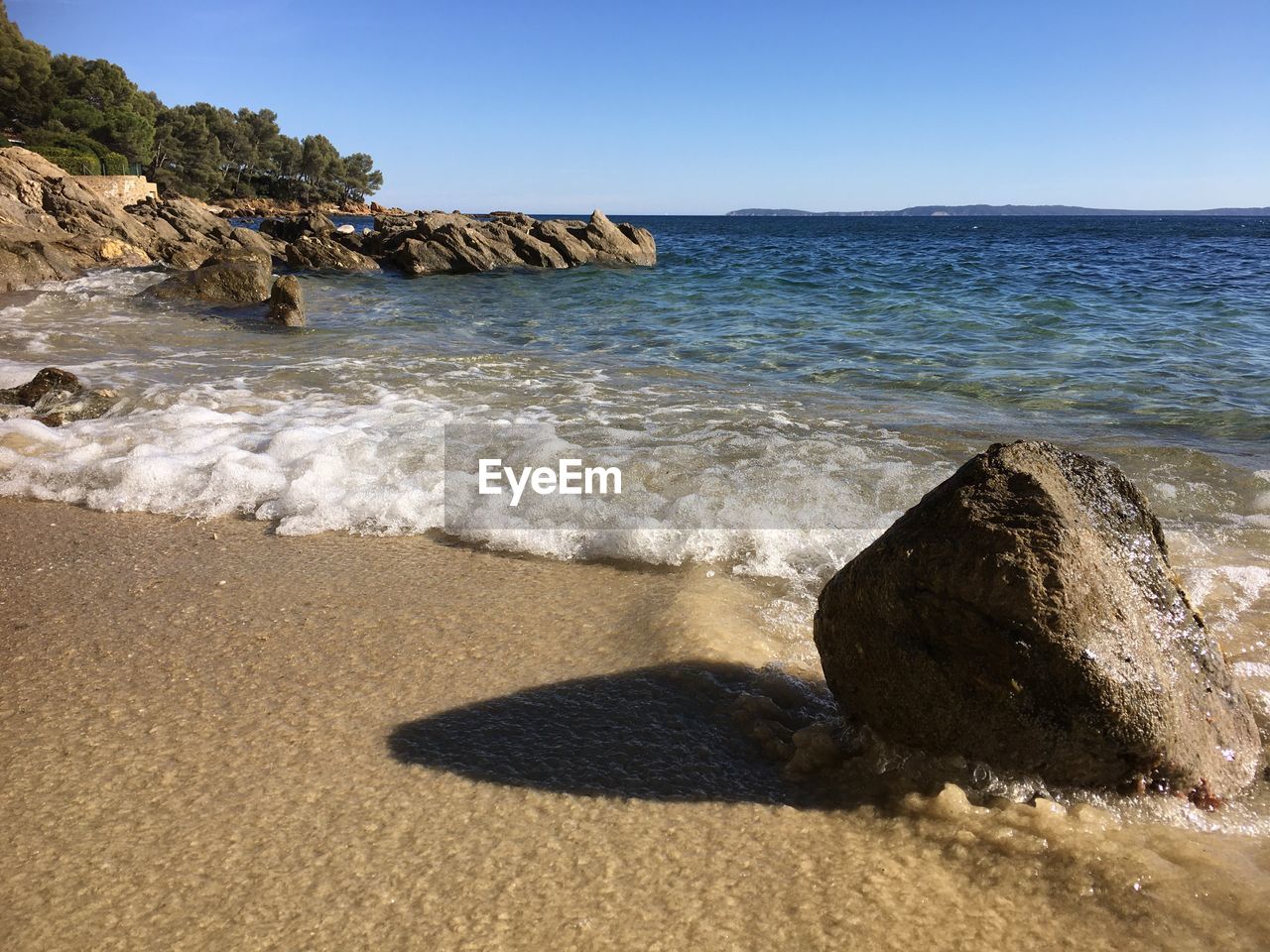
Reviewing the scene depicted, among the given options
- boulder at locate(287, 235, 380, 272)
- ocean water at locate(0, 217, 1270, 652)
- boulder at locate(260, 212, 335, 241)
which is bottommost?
ocean water at locate(0, 217, 1270, 652)

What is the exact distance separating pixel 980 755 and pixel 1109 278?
19980mm

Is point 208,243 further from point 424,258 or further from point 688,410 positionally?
point 688,410

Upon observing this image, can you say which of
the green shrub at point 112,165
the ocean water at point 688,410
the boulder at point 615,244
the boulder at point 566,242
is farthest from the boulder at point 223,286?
the green shrub at point 112,165

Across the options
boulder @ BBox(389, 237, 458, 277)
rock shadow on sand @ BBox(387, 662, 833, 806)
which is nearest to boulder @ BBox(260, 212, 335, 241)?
boulder @ BBox(389, 237, 458, 277)

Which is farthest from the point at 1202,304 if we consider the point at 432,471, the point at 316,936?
the point at 316,936

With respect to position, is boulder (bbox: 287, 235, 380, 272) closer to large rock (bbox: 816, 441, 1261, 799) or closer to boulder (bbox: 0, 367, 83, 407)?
boulder (bbox: 0, 367, 83, 407)

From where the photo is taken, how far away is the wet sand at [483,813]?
177 cm

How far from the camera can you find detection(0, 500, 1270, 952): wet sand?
1.77 meters

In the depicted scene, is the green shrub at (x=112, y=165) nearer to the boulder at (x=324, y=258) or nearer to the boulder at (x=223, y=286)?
the boulder at (x=324, y=258)

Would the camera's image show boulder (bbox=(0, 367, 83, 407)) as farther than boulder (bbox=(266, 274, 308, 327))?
No

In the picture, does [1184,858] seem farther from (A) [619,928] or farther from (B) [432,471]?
(B) [432,471]

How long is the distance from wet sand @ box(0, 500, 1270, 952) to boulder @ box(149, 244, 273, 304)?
12.0 m

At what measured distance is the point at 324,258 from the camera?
2436 centimetres

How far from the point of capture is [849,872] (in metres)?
1.93
